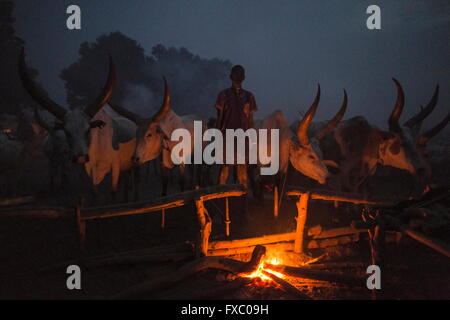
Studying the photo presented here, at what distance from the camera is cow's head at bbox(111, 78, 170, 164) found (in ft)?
18.1

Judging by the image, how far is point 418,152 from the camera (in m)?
5.44

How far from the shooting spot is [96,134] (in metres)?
5.31

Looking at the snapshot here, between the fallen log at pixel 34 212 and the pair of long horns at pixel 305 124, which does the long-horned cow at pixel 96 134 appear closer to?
the fallen log at pixel 34 212

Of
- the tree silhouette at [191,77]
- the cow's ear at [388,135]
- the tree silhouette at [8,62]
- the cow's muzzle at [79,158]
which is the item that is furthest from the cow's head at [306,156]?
the tree silhouette at [191,77]

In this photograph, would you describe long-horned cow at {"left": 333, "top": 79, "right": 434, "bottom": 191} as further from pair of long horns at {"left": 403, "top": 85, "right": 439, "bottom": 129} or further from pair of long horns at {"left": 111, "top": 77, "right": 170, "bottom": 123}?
pair of long horns at {"left": 111, "top": 77, "right": 170, "bottom": 123}

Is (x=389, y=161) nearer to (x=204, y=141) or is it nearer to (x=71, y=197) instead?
(x=204, y=141)

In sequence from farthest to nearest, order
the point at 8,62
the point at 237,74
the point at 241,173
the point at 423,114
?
the point at 8,62
the point at 423,114
the point at 241,173
the point at 237,74

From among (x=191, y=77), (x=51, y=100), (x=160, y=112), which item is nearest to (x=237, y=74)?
(x=160, y=112)

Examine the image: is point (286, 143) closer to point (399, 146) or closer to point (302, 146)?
point (302, 146)

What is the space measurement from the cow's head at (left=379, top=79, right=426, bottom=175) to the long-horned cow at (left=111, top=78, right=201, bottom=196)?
14.7 ft

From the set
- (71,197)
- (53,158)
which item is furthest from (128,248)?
(53,158)

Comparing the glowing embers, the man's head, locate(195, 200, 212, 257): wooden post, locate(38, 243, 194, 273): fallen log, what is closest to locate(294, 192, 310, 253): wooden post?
the glowing embers

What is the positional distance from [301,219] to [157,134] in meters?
3.57

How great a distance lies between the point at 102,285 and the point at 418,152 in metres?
5.86
